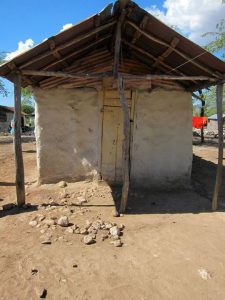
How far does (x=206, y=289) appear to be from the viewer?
379 centimetres

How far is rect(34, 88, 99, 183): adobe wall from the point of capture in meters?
7.63

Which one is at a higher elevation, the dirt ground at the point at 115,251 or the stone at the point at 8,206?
the stone at the point at 8,206

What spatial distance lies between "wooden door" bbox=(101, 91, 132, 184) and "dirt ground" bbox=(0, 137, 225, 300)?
597mm

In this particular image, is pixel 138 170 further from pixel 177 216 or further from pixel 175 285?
pixel 175 285

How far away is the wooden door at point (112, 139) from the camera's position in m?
7.76

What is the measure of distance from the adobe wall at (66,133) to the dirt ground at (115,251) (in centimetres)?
56

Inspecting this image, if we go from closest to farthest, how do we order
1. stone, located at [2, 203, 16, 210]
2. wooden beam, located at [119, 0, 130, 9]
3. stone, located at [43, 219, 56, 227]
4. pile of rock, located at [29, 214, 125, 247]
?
pile of rock, located at [29, 214, 125, 247], wooden beam, located at [119, 0, 130, 9], stone, located at [43, 219, 56, 227], stone, located at [2, 203, 16, 210]

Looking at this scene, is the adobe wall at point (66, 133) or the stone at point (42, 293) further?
the adobe wall at point (66, 133)

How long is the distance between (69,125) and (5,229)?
311cm

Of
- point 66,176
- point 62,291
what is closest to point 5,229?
point 62,291

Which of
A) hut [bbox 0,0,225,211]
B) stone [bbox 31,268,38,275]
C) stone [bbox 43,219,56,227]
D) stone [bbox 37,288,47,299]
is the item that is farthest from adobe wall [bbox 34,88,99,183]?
stone [bbox 37,288,47,299]

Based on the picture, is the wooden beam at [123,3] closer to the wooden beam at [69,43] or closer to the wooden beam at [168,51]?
the wooden beam at [69,43]

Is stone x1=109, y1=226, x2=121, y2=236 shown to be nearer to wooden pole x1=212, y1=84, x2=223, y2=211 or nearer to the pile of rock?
the pile of rock

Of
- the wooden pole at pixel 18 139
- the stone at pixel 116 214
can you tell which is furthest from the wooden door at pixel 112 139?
the wooden pole at pixel 18 139
